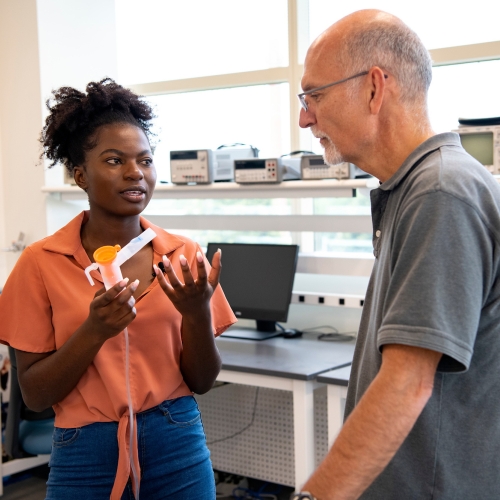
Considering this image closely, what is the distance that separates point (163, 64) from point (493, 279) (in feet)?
12.0

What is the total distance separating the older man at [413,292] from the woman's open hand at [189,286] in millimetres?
410

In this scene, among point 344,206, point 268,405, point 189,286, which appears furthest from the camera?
point 344,206

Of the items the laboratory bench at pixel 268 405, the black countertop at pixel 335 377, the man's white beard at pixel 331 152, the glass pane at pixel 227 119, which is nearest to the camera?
the man's white beard at pixel 331 152

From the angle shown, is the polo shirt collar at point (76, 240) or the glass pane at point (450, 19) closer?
the polo shirt collar at point (76, 240)

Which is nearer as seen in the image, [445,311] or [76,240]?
[445,311]

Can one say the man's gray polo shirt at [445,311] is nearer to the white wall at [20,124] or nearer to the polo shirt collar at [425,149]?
the polo shirt collar at [425,149]

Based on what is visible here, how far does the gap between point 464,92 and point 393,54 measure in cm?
237

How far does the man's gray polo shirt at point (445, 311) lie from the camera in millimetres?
936

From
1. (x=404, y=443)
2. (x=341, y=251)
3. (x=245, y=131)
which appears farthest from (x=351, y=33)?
(x=245, y=131)

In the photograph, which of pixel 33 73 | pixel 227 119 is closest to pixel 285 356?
pixel 227 119

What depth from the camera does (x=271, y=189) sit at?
331 centimetres

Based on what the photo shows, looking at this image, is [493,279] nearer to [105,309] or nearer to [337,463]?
[337,463]

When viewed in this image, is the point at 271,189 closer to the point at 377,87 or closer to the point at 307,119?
the point at 307,119

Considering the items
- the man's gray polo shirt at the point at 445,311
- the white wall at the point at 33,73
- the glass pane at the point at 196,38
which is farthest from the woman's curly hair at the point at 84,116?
the white wall at the point at 33,73
